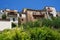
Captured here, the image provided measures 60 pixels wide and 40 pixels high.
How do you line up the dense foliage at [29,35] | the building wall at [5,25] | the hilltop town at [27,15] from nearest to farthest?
the dense foliage at [29,35] < the building wall at [5,25] < the hilltop town at [27,15]

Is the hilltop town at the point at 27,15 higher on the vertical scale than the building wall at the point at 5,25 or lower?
higher

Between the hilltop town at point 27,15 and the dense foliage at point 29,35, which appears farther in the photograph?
the hilltop town at point 27,15

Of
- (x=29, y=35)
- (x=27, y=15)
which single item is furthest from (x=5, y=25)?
(x=29, y=35)

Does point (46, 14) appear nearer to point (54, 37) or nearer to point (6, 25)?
point (6, 25)

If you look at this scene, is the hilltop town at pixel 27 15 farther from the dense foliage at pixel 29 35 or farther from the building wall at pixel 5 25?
the dense foliage at pixel 29 35

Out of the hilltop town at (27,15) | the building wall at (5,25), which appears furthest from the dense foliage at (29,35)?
the hilltop town at (27,15)

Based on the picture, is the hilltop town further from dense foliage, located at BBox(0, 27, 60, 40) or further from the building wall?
dense foliage, located at BBox(0, 27, 60, 40)

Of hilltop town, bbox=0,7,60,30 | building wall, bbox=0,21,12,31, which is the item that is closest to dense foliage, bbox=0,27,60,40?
building wall, bbox=0,21,12,31

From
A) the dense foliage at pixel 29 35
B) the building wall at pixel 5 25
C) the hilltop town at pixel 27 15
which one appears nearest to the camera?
the dense foliage at pixel 29 35

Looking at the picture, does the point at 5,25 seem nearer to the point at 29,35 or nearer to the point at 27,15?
the point at 27,15

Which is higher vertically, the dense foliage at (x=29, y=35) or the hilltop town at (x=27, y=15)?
the hilltop town at (x=27, y=15)

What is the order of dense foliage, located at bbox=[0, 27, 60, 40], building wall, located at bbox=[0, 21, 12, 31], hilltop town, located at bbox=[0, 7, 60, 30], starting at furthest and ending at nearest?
hilltop town, located at bbox=[0, 7, 60, 30]
building wall, located at bbox=[0, 21, 12, 31]
dense foliage, located at bbox=[0, 27, 60, 40]

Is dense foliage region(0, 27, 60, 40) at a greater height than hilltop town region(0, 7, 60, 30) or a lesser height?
lesser

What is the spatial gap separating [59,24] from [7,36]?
81.1 ft
